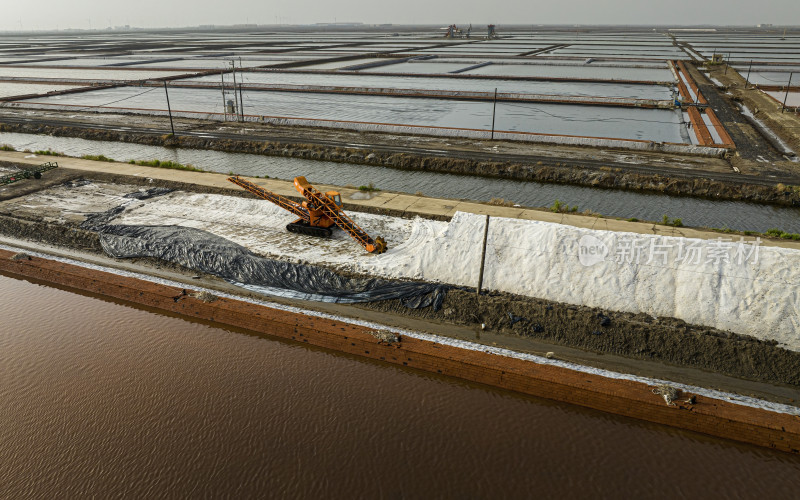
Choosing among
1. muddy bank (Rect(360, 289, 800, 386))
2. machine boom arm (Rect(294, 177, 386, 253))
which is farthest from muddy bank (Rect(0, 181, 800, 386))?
machine boom arm (Rect(294, 177, 386, 253))

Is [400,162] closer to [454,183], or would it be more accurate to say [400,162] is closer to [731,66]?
[454,183]

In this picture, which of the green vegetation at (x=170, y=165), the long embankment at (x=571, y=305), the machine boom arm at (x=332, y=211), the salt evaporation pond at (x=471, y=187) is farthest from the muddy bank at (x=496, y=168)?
the machine boom arm at (x=332, y=211)

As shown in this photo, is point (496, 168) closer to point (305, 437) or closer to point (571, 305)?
point (571, 305)

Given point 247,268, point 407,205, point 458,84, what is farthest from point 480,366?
point 458,84

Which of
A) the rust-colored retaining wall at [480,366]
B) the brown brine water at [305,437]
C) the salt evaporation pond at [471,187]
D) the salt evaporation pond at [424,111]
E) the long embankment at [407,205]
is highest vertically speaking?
the salt evaporation pond at [424,111]

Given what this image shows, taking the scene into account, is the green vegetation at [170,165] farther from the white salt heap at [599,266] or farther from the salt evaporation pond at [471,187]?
the white salt heap at [599,266]

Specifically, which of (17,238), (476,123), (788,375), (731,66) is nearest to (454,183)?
(476,123)

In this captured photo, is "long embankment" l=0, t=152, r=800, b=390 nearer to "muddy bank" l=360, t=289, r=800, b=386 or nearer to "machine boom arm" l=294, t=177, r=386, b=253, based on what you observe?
"muddy bank" l=360, t=289, r=800, b=386
